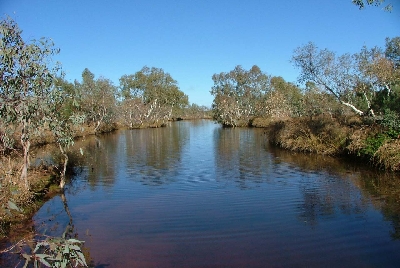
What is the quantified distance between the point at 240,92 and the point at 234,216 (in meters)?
65.9

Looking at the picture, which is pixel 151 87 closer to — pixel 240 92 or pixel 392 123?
pixel 240 92

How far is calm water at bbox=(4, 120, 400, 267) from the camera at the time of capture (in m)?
7.56

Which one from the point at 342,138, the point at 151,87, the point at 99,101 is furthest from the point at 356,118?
the point at 151,87

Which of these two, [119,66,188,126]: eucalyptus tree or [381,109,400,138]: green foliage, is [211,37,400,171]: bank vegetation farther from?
[119,66,188,126]: eucalyptus tree

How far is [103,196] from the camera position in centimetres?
1366

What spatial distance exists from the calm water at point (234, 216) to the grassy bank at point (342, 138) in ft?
3.92

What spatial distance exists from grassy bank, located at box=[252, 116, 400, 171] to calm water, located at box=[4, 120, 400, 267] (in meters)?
1.20

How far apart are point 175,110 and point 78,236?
99.0 metres

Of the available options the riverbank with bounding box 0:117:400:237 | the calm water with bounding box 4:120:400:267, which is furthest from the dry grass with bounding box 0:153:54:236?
the calm water with bounding box 4:120:400:267

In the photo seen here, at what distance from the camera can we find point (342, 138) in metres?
22.2

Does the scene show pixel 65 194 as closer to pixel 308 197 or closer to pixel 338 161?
pixel 308 197

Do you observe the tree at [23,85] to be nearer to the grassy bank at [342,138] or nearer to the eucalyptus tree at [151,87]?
the grassy bank at [342,138]

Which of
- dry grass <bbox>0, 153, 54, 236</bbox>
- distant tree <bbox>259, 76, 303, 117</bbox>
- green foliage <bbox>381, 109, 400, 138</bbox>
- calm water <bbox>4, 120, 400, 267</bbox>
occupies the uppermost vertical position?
distant tree <bbox>259, 76, 303, 117</bbox>

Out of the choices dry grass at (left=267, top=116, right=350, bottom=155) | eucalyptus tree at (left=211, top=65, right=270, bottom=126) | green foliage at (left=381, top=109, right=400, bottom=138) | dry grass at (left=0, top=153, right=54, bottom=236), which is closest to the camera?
dry grass at (left=0, top=153, right=54, bottom=236)
